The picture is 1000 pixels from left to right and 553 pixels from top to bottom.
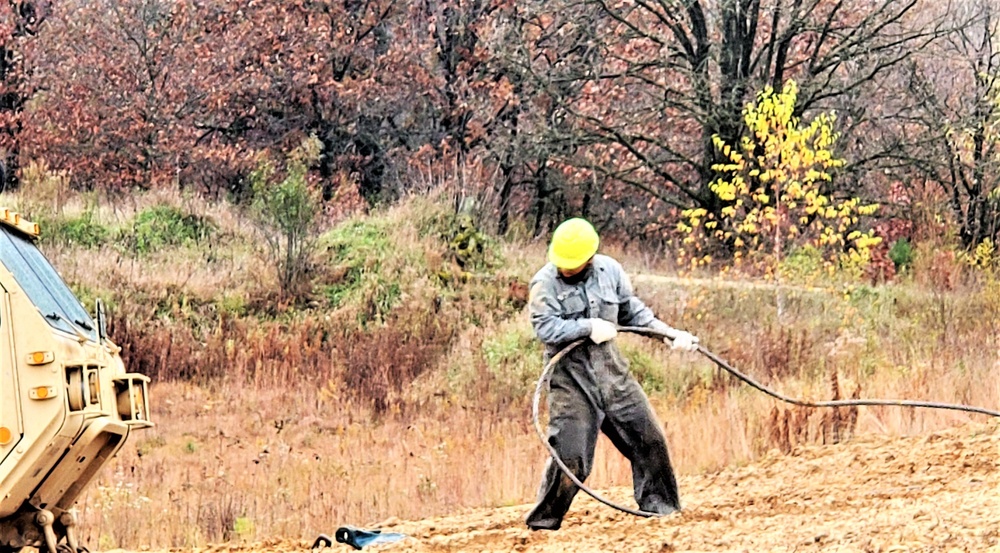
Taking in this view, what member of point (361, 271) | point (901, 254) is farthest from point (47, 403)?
point (901, 254)

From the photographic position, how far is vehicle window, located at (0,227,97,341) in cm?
651

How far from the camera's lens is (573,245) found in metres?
7.90

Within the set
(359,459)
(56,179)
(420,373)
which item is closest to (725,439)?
(359,459)

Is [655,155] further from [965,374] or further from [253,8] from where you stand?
[965,374]

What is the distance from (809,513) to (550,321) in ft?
6.11

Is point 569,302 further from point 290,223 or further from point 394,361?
point 290,223

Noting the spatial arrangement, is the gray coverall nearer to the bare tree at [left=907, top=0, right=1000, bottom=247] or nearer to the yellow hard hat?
the yellow hard hat

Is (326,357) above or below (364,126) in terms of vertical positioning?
below

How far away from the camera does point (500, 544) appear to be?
7906 mm

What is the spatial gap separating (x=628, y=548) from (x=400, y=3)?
25.5 meters

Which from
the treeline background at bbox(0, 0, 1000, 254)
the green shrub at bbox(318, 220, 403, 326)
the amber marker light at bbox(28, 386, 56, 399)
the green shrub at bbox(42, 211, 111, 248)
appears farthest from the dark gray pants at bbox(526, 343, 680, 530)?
the treeline background at bbox(0, 0, 1000, 254)

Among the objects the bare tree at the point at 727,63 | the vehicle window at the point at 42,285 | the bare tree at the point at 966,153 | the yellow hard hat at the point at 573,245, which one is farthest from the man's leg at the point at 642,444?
the bare tree at the point at 727,63

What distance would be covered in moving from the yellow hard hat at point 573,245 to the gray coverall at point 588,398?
15 centimetres

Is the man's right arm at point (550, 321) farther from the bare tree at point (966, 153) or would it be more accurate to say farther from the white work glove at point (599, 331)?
the bare tree at point (966, 153)
